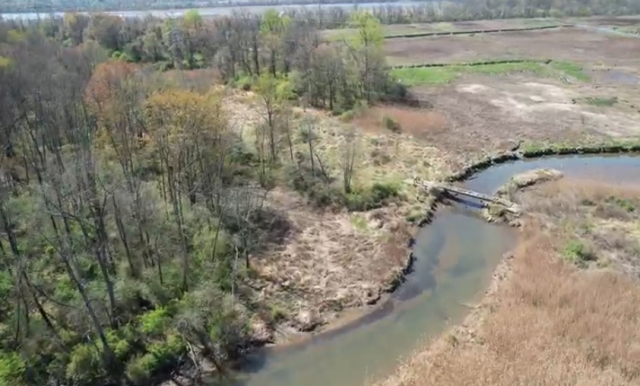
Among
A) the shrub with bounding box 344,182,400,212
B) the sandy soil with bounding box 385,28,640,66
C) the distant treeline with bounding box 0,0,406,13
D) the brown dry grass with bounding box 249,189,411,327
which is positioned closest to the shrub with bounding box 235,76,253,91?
the sandy soil with bounding box 385,28,640,66

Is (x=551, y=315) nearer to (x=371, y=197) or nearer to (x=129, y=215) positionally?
(x=371, y=197)

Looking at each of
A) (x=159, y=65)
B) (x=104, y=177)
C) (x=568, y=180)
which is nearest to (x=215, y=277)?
(x=104, y=177)

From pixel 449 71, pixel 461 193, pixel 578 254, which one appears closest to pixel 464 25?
pixel 449 71

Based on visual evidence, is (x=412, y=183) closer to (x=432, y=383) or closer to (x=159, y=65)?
(x=432, y=383)

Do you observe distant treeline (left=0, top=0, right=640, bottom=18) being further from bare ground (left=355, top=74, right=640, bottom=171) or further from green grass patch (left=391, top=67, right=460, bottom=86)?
bare ground (left=355, top=74, right=640, bottom=171)

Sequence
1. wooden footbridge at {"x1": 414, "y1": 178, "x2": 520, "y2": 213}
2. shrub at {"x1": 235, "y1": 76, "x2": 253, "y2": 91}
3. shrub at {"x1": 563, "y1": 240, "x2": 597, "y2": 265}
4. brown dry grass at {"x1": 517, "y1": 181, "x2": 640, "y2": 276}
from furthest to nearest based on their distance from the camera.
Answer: shrub at {"x1": 235, "y1": 76, "x2": 253, "y2": 91} → wooden footbridge at {"x1": 414, "y1": 178, "x2": 520, "y2": 213} → brown dry grass at {"x1": 517, "y1": 181, "x2": 640, "y2": 276} → shrub at {"x1": 563, "y1": 240, "x2": 597, "y2": 265}

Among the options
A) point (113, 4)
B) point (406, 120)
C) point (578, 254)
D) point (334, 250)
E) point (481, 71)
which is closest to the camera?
point (578, 254)
